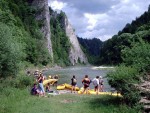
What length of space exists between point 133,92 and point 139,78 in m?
1.80

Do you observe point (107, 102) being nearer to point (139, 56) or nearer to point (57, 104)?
point (57, 104)

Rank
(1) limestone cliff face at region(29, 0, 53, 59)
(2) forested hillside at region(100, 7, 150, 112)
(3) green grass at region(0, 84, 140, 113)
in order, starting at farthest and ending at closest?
(1) limestone cliff face at region(29, 0, 53, 59) → (3) green grass at region(0, 84, 140, 113) → (2) forested hillside at region(100, 7, 150, 112)

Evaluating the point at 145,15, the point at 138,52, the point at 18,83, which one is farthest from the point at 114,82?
the point at 145,15

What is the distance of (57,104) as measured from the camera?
81.9ft

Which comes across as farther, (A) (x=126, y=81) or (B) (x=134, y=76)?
(B) (x=134, y=76)

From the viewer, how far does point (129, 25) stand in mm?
174625

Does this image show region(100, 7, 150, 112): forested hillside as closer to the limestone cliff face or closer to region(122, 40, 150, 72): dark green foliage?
region(122, 40, 150, 72): dark green foliage

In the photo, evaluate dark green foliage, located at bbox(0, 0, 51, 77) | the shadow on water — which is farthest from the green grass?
dark green foliage, located at bbox(0, 0, 51, 77)

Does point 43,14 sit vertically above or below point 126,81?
above

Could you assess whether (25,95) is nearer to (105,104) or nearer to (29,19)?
(105,104)

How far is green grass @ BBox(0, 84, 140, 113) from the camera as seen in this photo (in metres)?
22.0

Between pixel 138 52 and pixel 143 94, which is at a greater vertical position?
pixel 138 52

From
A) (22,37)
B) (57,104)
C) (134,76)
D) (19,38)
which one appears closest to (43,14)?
(22,37)

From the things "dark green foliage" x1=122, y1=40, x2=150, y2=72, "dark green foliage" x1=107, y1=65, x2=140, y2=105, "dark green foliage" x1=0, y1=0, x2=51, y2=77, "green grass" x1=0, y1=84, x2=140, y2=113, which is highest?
"dark green foliage" x1=0, y1=0, x2=51, y2=77
